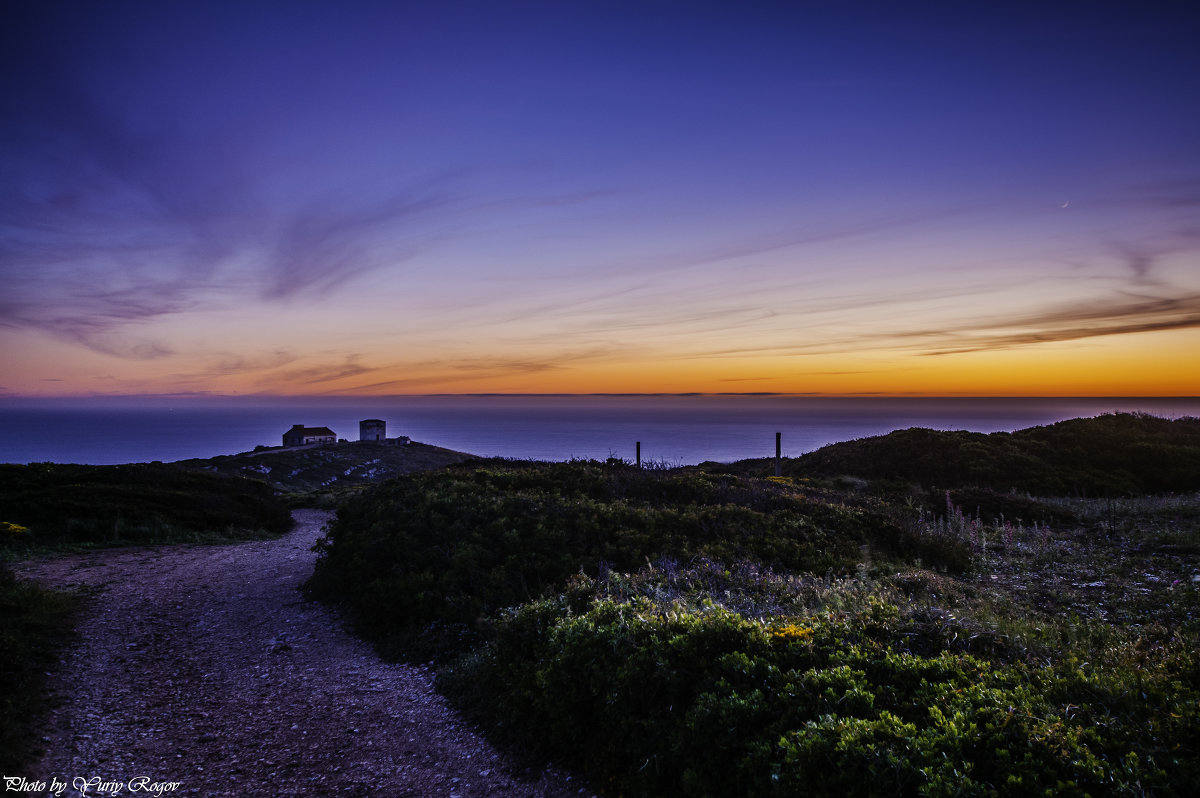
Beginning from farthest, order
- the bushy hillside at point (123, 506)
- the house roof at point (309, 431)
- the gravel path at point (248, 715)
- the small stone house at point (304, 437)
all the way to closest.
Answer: the house roof at point (309, 431), the small stone house at point (304, 437), the bushy hillside at point (123, 506), the gravel path at point (248, 715)

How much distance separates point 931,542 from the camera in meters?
11.7

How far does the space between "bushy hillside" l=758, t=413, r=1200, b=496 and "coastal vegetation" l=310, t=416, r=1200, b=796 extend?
8.21m

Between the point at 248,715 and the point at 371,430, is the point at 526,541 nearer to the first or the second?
the point at 248,715

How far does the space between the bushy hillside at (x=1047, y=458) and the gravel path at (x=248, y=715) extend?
24689 millimetres

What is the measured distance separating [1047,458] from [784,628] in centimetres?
2939

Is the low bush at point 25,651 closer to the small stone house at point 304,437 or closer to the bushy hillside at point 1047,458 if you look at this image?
the bushy hillside at point 1047,458

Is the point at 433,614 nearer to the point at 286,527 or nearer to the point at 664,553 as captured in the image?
the point at 664,553

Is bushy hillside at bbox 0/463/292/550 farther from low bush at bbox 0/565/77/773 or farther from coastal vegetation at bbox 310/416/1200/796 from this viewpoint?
coastal vegetation at bbox 310/416/1200/796

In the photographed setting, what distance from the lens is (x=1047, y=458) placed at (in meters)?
26.8

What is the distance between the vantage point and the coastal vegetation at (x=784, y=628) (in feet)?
11.4

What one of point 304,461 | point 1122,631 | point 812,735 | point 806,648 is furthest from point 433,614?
point 304,461

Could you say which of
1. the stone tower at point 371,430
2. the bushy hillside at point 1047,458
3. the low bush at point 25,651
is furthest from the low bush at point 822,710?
the stone tower at point 371,430

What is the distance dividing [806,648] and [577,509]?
729cm

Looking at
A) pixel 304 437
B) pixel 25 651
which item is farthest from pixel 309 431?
pixel 25 651
